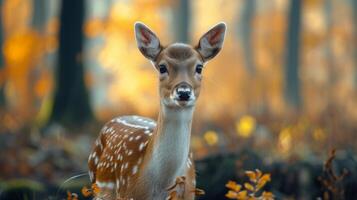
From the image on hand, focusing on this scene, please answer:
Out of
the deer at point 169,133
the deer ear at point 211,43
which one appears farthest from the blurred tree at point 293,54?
the deer at point 169,133

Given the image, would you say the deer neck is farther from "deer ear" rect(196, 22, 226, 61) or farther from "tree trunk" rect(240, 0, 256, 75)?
"tree trunk" rect(240, 0, 256, 75)

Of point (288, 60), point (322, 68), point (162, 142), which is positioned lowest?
point (322, 68)

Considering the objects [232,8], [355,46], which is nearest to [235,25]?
[232,8]

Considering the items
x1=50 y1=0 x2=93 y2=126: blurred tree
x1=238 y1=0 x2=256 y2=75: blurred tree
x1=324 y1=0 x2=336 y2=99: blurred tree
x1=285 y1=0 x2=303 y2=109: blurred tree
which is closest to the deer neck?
x1=50 y1=0 x2=93 y2=126: blurred tree

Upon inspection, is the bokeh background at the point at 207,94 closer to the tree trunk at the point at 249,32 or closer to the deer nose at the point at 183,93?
the tree trunk at the point at 249,32

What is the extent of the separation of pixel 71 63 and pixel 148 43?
10709mm

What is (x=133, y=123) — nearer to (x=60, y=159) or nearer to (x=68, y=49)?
(x=60, y=159)

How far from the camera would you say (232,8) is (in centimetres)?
5875

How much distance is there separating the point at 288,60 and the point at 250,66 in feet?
60.2

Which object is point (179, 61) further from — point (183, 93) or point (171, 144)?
point (171, 144)

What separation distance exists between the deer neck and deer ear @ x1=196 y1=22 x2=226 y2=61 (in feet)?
2.11

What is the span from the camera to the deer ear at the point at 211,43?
6.34 m

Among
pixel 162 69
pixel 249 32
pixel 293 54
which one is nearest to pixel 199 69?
pixel 162 69

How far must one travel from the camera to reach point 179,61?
6020mm
